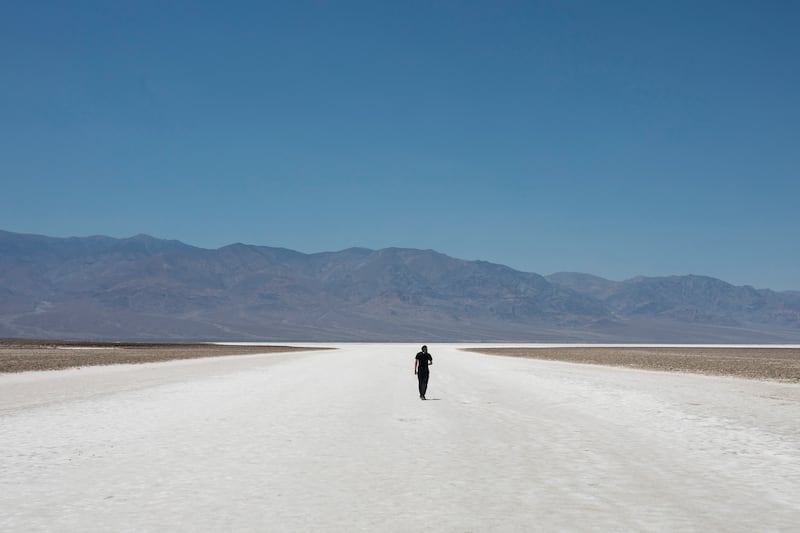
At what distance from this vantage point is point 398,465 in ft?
35.0

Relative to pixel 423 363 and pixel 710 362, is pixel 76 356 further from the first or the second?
pixel 710 362

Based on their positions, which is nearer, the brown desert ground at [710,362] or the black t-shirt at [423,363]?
the black t-shirt at [423,363]

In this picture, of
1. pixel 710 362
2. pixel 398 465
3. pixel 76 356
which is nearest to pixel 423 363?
pixel 398 465

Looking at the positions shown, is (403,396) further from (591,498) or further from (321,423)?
(591,498)

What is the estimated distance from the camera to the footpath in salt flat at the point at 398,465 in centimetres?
773

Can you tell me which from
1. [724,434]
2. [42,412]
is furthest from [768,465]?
[42,412]

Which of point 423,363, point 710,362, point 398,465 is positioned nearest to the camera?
point 398,465

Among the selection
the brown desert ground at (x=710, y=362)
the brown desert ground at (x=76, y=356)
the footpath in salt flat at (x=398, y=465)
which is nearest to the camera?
the footpath in salt flat at (x=398, y=465)

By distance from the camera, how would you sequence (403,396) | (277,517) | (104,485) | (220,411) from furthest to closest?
(403,396) → (220,411) → (104,485) → (277,517)

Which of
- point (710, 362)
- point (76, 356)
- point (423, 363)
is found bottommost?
point (76, 356)

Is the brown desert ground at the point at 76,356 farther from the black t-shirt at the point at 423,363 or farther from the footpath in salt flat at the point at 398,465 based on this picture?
the footpath in salt flat at the point at 398,465

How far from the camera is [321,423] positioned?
615 inches

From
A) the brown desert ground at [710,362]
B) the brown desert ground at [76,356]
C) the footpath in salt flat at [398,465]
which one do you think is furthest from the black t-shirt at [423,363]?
the brown desert ground at [76,356]

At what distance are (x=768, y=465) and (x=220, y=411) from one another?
11.8 meters
